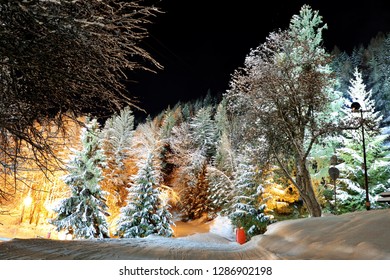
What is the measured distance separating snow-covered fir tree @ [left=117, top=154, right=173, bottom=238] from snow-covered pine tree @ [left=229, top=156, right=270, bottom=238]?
4.62 metres

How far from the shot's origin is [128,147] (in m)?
38.2

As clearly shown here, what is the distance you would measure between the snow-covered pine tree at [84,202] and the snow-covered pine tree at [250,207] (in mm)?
8423

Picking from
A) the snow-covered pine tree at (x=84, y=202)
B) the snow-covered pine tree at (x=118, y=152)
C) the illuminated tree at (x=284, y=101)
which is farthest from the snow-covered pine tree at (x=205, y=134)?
the illuminated tree at (x=284, y=101)

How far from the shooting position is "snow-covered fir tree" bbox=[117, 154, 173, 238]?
18.8m

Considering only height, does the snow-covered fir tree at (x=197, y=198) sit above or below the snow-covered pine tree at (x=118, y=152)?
below

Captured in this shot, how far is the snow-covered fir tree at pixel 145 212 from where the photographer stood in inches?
740

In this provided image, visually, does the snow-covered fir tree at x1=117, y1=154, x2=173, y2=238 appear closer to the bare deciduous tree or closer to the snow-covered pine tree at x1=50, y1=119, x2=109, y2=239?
the snow-covered pine tree at x1=50, y1=119, x2=109, y2=239

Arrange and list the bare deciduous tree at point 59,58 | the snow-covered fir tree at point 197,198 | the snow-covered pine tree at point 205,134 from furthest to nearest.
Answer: the snow-covered pine tree at point 205,134 < the snow-covered fir tree at point 197,198 < the bare deciduous tree at point 59,58

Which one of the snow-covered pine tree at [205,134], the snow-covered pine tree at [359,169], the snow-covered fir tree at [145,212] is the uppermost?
the snow-covered pine tree at [205,134]

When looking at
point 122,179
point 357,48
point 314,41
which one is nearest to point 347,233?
point 314,41

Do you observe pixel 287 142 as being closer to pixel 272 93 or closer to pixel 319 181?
pixel 272 93

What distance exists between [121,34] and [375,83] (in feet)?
144

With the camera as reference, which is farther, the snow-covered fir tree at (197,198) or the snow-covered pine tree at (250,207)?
the snow-covered fir tree at (197,198)

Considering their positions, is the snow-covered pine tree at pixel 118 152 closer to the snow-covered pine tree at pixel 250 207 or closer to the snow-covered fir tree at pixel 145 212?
the snow-covered fir tree at pixel 145 212
